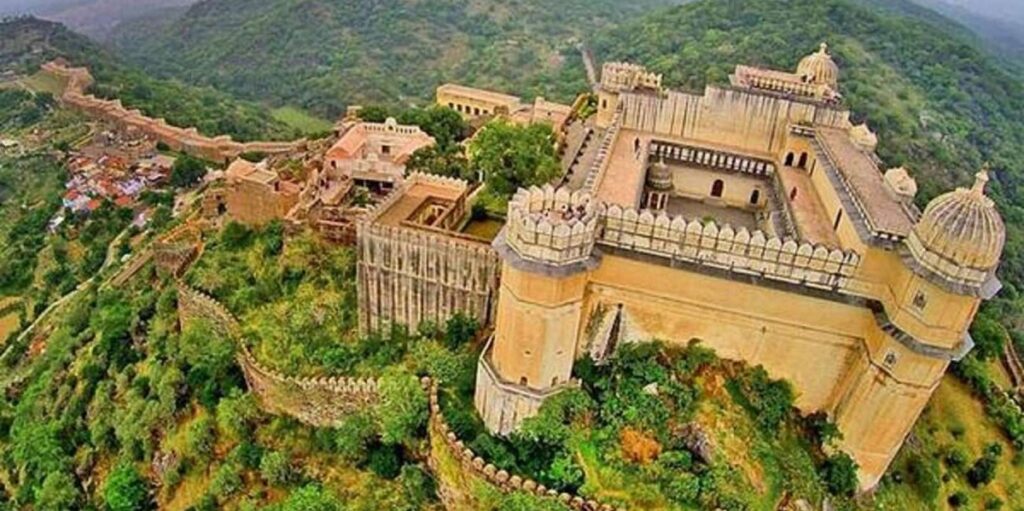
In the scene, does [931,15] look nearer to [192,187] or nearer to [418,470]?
[192,187]

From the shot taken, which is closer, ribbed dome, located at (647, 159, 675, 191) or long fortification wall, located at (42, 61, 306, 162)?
ribbed dome, located at (647, 159, 675, 191)

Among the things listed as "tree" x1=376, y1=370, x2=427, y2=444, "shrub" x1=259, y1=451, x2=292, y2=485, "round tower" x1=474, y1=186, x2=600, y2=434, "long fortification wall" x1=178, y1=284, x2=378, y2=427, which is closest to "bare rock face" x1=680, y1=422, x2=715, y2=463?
"round tower" x1=474, y1=186, x2=600, y2=434

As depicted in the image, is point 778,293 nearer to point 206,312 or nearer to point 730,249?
point 730,249

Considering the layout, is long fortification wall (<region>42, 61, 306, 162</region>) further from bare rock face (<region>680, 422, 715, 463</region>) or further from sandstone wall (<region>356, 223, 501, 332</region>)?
bare rock face (<region>680, 422, 715, 463</region>)

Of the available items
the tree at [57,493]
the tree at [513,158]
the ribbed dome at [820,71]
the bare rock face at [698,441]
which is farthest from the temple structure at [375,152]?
the ribbed dome at [820,71]

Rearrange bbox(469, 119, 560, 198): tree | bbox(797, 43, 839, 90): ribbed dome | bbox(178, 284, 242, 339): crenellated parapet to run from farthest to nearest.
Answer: bbox(797, 43, 839, 90): ribbed dome, bbox(469, 119, 560, 198): tree, bbox(178, 284, 242, 339): crenellated parapet

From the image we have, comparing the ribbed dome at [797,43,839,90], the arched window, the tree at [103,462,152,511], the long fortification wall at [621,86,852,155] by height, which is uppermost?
the ribbed dome at [797,43,839,90]
